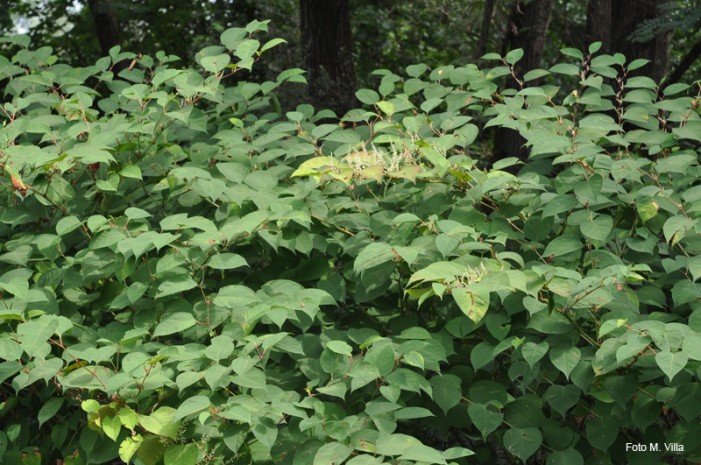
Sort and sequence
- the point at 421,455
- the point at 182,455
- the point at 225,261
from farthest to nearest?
the point at 225,261 → the point at 182,455 → the point at 421,455

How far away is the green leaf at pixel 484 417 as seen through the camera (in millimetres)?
2500

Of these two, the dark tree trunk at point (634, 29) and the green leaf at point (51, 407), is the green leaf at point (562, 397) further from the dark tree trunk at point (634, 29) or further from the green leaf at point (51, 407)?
the dark tree trunk at point (634, 29)

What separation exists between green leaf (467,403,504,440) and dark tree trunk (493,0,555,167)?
4379 mm

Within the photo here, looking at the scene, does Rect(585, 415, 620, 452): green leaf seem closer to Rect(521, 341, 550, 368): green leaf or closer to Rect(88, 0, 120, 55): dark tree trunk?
Rect(521, 341, 550, 368): green leaf

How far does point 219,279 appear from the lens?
3004 mm

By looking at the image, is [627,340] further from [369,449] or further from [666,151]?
[666,151]

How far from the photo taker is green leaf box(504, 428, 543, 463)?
2.46m

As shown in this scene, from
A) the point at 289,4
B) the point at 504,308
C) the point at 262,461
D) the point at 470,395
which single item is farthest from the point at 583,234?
the point at 289,4

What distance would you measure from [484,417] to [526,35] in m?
4.82

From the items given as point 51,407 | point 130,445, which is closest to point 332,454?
point 130,445

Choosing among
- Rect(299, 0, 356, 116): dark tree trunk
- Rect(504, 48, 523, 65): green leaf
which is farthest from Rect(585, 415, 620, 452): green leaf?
Rect(299, 0, 356, 116): dark tree trunk

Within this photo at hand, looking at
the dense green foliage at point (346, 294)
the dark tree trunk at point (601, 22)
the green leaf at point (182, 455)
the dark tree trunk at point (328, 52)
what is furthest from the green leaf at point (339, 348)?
the dark tree trunk at point (328, 52)

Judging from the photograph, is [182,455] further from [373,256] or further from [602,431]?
[602,431]

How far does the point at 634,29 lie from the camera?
575cm
